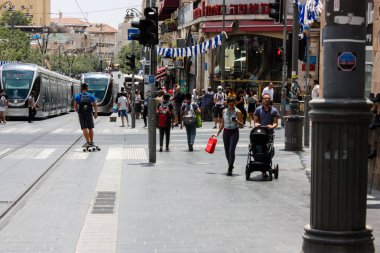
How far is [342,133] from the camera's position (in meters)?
7.00

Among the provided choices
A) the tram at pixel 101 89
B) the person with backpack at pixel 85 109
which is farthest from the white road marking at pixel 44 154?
the tram at pixel 101 89

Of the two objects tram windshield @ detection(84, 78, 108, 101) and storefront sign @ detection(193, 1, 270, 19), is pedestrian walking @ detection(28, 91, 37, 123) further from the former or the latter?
tram windshield @ detection(84, 78, 108, 101)

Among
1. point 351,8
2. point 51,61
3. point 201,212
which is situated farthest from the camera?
point 51,61

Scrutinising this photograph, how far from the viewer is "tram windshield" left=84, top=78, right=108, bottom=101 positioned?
65.9 metres

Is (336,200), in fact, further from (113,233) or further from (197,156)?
(197,156)

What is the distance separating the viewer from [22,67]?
166ft

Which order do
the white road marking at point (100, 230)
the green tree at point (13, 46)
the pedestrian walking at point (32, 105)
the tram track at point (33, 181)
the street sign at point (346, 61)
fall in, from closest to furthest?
the street sign at point (346, 61), the white road marking at point (100, 230), the tram track at point (33, 181), the pedestrian walking at point (32, 105), the green tree at point (13, 46)

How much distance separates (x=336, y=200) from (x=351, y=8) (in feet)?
4.95

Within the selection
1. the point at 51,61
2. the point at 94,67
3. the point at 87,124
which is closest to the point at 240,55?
the point at 87,124

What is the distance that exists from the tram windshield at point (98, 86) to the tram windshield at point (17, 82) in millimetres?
15426

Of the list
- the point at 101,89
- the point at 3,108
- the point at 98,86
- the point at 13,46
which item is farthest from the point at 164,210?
the point at 13,46

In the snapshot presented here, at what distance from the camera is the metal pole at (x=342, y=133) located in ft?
22.9

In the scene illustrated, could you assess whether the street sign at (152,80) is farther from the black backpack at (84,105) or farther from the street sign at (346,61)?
the street sign at (346,61)

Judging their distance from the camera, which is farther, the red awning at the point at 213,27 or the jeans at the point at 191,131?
the red awning at the point at 213,27
